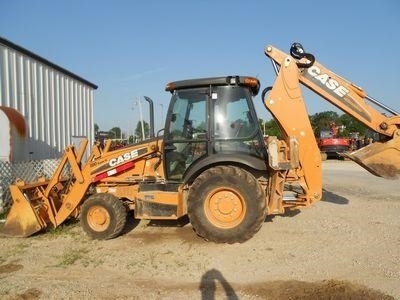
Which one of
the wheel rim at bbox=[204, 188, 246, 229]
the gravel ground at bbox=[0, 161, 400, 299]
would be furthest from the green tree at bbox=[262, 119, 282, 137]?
the gravel ground at bbox=[0, 161, 400, 299]

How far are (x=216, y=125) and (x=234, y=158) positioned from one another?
0.60 m

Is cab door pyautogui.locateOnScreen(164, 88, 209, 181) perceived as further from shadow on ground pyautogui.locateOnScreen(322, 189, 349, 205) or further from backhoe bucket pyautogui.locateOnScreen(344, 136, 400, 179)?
shadow on ground pyautogui.locateOnScreen(322, 189, 349, 205)

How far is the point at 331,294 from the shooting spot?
418cm

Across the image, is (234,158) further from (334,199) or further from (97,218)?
(334,199)

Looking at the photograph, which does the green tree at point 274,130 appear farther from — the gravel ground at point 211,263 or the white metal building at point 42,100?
the white metal building at point 42,100

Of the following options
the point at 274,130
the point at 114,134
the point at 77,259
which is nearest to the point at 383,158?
the point at 77,259

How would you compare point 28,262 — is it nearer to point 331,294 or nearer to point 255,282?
point 255,282

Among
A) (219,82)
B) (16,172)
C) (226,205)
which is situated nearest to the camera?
(226,205)

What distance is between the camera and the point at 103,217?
21.3 feet

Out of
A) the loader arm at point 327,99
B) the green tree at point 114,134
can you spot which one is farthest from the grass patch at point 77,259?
the green tree at point 114,134

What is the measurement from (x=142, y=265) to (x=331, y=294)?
2371 millimetres

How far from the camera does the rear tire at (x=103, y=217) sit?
641cm

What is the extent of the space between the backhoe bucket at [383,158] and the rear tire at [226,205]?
65.0 inches

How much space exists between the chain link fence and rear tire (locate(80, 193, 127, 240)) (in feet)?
10.8
